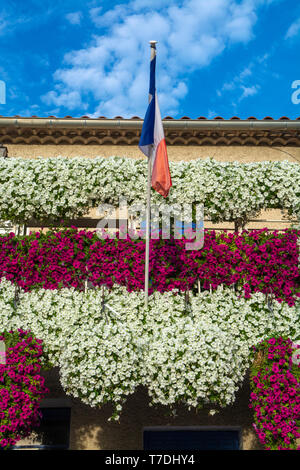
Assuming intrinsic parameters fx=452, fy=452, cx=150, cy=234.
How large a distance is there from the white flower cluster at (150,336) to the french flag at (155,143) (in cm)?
184

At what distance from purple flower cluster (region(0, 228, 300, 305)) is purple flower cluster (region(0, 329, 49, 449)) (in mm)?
1097

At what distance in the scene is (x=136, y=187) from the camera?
8164 mm

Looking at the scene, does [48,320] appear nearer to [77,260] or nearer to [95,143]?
[77,260]

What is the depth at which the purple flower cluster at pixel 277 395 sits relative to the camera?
6.34 metres

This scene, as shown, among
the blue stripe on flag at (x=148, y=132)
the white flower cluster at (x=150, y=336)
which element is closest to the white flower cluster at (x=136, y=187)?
the blue stripe on flag at (x=148, y=132)

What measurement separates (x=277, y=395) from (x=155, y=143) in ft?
14.2

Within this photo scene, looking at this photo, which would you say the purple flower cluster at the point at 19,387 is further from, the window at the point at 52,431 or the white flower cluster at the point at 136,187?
the white flower cluster at the point at 136,187

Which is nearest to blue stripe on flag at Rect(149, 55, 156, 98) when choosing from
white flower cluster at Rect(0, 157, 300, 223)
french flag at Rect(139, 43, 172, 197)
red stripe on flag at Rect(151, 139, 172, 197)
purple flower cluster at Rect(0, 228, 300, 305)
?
french flag at Rect(139, 43, 172, 197)

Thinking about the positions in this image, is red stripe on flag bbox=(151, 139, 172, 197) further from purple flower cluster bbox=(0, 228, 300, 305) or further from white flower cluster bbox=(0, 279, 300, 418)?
white flower cluster bbox=(0, 279, 300, 418)

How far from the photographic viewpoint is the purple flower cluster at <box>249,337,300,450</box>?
6.34 m

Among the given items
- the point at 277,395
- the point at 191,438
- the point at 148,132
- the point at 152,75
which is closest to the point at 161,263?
the point at 148,132

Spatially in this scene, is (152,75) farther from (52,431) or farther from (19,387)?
(52,431)

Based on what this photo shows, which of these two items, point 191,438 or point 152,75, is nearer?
point 152,75
